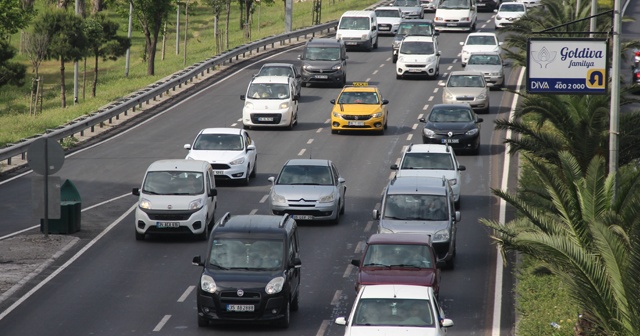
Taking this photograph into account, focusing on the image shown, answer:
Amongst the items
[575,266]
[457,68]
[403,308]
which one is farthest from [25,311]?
[457,68]

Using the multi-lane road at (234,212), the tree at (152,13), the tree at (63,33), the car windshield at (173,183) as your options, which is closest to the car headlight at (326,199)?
the multi-lane road at (234,212)

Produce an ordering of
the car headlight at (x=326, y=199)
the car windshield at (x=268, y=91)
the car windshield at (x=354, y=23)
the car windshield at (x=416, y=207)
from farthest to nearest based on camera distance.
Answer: the car windshield at (x=354, y=23) < the car windshield at (x=268, y=91) < the car headlight at (x=326, y=199) < the car windshield at (x=416, y=207)

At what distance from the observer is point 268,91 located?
44.9 meters

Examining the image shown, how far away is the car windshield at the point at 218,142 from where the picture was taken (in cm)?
3591

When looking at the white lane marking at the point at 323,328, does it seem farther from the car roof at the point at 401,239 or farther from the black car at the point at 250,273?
the car roof at the point at 401,239

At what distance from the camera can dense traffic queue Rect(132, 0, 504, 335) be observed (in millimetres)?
21094

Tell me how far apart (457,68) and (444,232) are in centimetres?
3366

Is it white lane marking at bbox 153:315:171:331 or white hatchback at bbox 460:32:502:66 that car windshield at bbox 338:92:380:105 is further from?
white lane marking at bbox 153:315:171:331

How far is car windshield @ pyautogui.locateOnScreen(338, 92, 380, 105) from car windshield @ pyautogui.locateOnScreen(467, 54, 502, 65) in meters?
9.99

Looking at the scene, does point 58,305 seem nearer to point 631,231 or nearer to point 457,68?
point 631,231

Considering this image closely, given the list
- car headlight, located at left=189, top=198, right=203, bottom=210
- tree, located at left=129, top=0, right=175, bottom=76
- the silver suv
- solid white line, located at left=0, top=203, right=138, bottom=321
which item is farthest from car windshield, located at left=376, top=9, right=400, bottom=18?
the silver suv

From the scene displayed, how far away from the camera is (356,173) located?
37656mm

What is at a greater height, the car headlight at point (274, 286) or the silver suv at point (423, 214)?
the silver suv at point (423, 214)

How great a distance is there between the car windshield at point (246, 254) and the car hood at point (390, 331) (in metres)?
3.82
